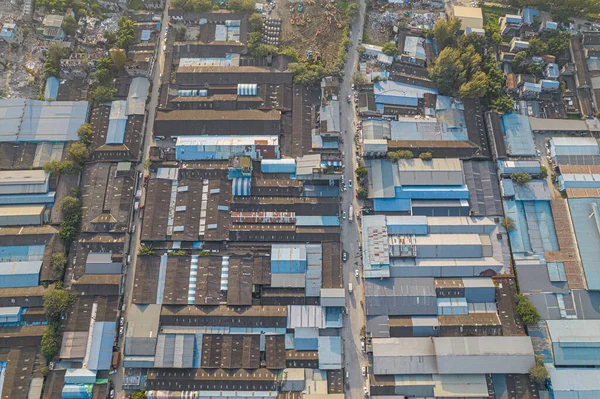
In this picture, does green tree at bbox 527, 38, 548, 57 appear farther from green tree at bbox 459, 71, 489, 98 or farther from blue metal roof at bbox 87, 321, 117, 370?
blue metal roof at bbox 87, 321, 117, 370

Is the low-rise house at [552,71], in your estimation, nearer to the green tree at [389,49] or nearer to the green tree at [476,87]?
the green tree at [476,87]

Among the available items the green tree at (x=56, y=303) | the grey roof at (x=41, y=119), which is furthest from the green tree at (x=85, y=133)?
the green tree at (x=56, y=303)

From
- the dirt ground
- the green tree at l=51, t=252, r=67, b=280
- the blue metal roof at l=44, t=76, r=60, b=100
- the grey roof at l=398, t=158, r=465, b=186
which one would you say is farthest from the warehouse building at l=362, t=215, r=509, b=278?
the blue metal roof at l=44, t=76, r=60, b=100

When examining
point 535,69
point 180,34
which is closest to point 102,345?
point 180,34

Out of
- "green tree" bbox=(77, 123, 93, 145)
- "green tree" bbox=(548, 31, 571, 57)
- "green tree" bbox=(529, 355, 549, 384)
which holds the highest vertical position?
"green tree" bbox=(548, 31, 571, 57)

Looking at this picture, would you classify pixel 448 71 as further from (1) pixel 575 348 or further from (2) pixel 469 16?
(1) pixel 575 348
